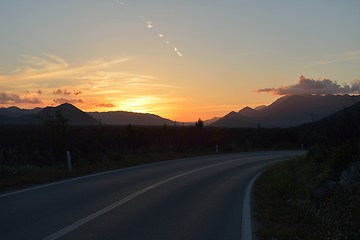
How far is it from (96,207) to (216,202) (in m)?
3.33

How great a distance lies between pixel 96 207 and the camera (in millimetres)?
11688

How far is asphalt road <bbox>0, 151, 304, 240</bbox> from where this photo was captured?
29.0ft

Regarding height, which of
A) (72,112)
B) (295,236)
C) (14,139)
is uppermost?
(72,112)

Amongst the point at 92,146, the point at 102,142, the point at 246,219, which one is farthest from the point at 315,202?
the point at 102,142

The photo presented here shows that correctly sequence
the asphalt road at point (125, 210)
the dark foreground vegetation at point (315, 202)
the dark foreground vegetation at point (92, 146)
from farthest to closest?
the dark foreground vegetation at point (92, 146) < the dark foreground vegetation at point (315, 202) < the asphalt road at point (125, 210)

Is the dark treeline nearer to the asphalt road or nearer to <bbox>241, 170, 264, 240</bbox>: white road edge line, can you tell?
the asphalt road

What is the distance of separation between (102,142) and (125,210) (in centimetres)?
3738

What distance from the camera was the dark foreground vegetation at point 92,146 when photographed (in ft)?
70.3

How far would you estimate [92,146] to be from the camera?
45469 mm

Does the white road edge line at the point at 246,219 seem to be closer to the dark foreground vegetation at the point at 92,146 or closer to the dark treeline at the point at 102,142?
the dark foreground vegetation at the point at 92,146

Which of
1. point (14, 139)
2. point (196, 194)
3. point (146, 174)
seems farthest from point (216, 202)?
point (14, 139)

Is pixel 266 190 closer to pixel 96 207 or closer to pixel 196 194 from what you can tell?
pixel 196 194

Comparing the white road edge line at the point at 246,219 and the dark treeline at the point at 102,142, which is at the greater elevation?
the dark treeline at the point at 102,142

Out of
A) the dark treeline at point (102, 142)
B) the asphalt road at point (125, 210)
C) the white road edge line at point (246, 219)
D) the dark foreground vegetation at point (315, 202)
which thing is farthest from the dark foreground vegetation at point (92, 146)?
the dark foreground vegetation at point (315, 202)
